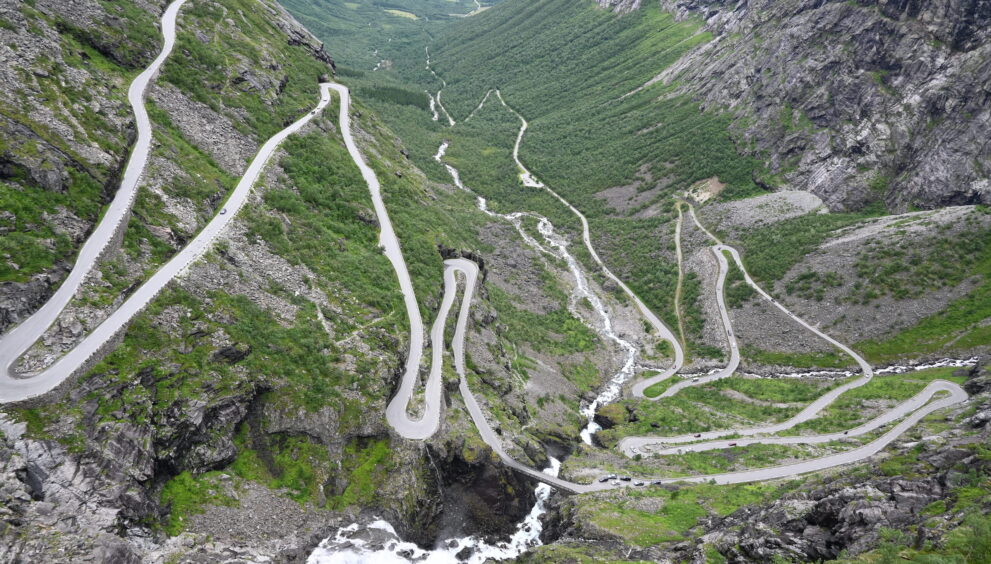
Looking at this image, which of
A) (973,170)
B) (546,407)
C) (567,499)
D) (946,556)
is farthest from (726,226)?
(946,556)

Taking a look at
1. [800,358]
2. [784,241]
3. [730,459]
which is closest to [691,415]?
[730,459]

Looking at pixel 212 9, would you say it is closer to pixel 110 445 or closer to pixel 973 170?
pixel 110 445

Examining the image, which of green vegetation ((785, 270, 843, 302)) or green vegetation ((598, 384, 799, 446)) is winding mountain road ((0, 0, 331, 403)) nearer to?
green vegetation ((598, 384, 799, 446))

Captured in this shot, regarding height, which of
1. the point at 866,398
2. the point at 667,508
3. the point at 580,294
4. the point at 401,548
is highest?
the point at 580,294

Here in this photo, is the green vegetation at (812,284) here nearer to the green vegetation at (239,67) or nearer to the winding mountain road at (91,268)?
the winding mountain road at (91,268)

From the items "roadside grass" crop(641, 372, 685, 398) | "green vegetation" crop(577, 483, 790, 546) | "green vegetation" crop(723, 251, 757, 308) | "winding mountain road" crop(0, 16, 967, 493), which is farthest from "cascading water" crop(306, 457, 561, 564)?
"green vegetation" crop(723, 251, 757, 308)

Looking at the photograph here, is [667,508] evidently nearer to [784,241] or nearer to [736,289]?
[736,289]
